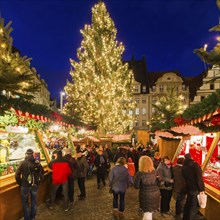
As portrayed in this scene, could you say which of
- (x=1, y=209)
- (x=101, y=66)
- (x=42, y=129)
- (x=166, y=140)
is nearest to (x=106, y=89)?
(x=101, y=66)

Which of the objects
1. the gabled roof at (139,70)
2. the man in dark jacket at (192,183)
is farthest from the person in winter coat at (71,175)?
the gabled roof at (139,70)

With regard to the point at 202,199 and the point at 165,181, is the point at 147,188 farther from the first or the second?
the point at 165,181

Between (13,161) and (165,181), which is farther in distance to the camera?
(13,161)

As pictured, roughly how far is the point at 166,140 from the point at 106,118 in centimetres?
1283

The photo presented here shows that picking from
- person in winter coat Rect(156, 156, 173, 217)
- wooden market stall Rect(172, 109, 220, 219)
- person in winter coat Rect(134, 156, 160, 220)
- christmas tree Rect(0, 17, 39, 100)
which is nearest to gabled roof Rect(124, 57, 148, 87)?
wooden market stall Rect(172, 109, 220, 219)

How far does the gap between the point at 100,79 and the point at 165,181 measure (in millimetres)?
22855

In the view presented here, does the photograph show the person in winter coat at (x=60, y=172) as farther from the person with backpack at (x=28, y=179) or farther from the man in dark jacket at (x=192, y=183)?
the man in dark jacket at (x=192, y=183)

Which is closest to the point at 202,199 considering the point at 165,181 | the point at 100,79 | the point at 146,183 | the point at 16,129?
the point at 165,181

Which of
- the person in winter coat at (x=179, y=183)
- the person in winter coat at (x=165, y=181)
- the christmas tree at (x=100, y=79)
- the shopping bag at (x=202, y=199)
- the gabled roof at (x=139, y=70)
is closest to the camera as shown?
the shopping bag at (x=202, y=199)

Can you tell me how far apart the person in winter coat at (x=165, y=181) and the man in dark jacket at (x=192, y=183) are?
890mm

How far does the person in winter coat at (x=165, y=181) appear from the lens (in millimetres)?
8133

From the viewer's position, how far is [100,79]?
30266 mm

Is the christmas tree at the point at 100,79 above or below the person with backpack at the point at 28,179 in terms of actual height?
above

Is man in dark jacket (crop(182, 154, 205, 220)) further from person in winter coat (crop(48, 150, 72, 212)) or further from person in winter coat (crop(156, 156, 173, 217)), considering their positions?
person in winter coat (crop(48, 150, 72, 212))
